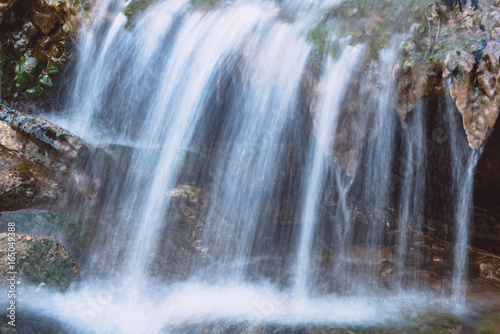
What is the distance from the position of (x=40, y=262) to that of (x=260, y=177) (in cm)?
267

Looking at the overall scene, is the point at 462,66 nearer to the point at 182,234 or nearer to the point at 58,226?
the point at 182,234

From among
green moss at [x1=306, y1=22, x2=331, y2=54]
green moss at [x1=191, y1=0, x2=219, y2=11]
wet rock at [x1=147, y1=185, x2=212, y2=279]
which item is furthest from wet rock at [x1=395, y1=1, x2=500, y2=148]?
green moss at [x1=191, y1=0, x2=219, y2=11]

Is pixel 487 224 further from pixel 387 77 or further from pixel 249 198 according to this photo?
pixel 249 198

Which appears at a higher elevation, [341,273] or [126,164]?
[126,164]

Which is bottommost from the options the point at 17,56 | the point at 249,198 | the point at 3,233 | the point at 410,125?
the point at 3,233

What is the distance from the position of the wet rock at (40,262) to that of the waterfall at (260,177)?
0.15 m

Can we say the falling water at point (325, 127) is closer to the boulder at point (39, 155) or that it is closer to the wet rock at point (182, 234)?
the wet rock at point (182, 234)

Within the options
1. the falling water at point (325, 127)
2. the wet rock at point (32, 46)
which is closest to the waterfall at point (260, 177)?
the falling water at point (325, 127)

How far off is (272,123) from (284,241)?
1584mm

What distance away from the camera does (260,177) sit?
4.91 m

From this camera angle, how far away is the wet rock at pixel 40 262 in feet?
12.2

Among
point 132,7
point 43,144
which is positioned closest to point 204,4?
point 132,7

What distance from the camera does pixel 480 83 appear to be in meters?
3.20

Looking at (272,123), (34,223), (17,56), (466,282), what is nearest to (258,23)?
(272,123)
